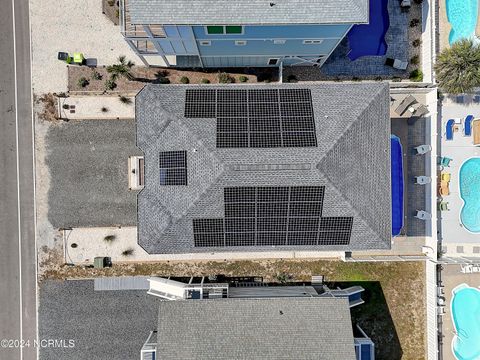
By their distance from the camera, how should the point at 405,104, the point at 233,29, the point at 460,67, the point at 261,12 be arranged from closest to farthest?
the point at 261,12 → the point at 233,29 → the point at 460,67 → the point at 405,104

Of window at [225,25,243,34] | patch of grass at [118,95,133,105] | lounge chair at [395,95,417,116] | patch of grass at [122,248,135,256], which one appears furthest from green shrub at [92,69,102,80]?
lounge chair at [395,95,417,116]

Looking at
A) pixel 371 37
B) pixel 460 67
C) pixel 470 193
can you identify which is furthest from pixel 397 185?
pixel 371 37

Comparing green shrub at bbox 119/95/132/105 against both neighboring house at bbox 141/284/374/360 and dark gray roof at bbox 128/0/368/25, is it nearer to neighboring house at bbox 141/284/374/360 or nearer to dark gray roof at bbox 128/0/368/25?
dark gray roof at bbox 128/0/368/25

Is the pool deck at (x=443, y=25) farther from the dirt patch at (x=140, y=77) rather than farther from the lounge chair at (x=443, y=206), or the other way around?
the dirt patch at (x=140, y=77)

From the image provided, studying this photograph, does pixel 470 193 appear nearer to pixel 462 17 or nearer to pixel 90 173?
pixel 462 17

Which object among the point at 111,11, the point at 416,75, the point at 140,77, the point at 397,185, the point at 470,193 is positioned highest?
the point at 111,11

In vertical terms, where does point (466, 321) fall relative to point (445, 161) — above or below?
below

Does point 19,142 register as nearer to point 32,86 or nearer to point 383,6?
point 32,86
